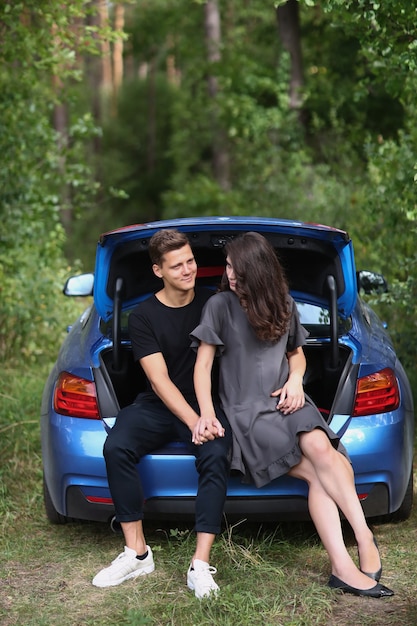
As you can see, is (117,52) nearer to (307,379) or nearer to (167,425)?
(307,379)

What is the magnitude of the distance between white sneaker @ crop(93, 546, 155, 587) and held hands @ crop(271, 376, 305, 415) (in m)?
0.88

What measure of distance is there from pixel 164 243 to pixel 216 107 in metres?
16.6

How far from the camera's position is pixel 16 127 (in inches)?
336

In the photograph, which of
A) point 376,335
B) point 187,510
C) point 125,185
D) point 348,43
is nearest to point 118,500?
point 187,510

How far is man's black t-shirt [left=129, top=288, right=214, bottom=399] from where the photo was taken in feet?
13.8

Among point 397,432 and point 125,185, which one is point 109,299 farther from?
point 125,185

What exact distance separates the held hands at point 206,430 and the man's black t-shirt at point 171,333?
35cm

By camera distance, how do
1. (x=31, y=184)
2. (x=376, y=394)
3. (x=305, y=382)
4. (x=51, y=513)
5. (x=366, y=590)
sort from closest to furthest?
(x=366, y=590)
(x=376, y=394)
(x=51, y=513)
(x=305, y=382)
(x=31, y=184)

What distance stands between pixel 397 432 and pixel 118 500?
4.23 feet

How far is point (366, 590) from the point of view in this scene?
3664mm

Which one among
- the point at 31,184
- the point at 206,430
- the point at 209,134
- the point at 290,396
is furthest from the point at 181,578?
the point at 209,134

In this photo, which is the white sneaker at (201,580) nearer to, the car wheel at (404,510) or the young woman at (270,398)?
the young woman at (270,398)

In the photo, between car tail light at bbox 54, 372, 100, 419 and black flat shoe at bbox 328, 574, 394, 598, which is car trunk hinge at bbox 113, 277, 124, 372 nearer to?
car tail light at bbox 54, 372, 100, 419

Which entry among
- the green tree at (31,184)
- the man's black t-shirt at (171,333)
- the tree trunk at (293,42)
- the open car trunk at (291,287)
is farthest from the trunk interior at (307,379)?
the tree trunk at (293,42)
